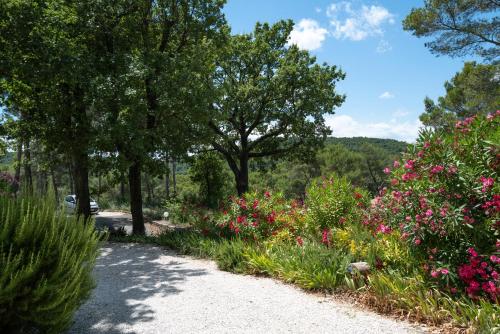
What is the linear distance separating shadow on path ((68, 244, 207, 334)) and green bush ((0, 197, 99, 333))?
103cm

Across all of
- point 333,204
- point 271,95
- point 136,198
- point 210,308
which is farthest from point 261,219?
point 271,95

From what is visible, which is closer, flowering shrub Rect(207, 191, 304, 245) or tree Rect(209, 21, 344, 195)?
flowering shrub Rect(207, 191, 304, 245)

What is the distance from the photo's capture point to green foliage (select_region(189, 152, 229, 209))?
76.6 feet

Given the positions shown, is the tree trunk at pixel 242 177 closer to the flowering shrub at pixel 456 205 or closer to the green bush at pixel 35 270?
the flowering shrub at pixel 456 205

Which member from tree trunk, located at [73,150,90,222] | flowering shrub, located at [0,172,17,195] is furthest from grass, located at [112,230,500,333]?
tree trunk, located at [73,150,90,222]

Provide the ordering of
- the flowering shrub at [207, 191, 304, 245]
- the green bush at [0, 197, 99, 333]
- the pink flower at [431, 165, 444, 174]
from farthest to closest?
1. the flowering shrub at [207, 191, 304, 245]
2. the pink flower at [431, 165, 444, 174]
3. the green bush at [0, 197, 99, 333]

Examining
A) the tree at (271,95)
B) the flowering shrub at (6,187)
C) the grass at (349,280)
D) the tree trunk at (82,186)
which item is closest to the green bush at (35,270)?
the flowering shrub at (6,187)

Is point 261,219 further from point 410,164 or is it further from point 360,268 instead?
point 410,164

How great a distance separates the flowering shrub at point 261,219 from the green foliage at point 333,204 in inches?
20.1

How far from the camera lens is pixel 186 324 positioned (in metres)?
4.42

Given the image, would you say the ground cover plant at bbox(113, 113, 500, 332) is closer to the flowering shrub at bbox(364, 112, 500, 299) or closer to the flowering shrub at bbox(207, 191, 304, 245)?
the flowering shrub at bbox(364, 112, 500, 299)

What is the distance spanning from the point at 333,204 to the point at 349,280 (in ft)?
7.46

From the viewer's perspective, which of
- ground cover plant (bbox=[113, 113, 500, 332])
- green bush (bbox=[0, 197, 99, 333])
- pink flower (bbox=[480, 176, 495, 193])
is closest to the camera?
green bush (bbox=[0, 197, 99, 333])

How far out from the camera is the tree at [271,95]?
19734 millimetres
